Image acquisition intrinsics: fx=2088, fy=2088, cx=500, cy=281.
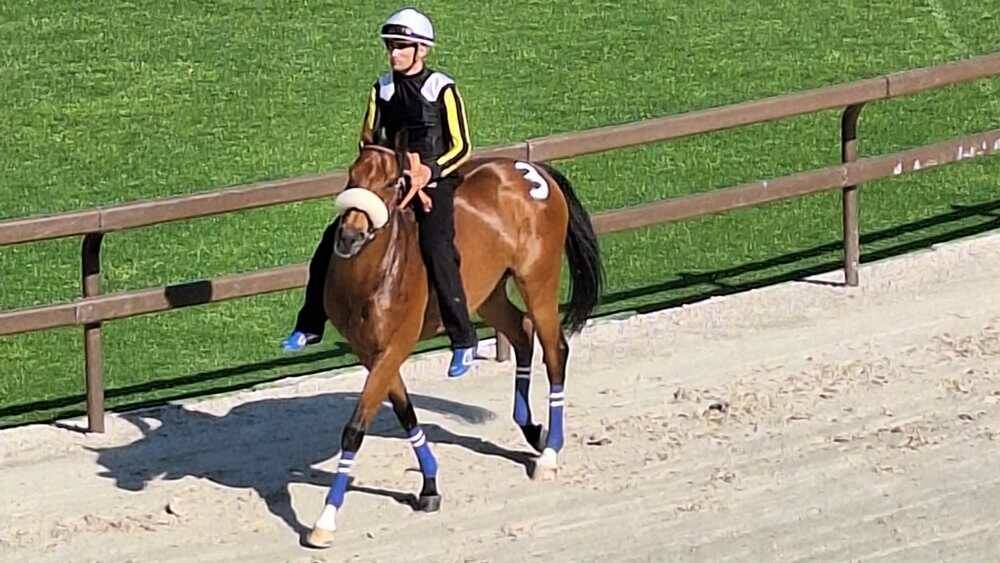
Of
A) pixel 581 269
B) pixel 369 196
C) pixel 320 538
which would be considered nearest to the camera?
pixel 369 196

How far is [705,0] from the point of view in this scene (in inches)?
727

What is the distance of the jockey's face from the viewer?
8.61 m

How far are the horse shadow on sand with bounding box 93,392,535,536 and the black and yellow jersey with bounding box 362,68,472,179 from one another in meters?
1.54

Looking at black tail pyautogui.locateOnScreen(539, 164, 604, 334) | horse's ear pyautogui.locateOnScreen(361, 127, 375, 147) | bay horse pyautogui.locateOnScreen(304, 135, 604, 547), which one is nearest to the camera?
bay horse pyautogui.locateOnScreen(304, 135, 604, 547)

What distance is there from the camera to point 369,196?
27.1ft

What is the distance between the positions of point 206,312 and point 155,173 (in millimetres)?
2842

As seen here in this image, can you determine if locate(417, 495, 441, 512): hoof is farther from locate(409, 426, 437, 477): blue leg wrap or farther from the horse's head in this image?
the horse's head

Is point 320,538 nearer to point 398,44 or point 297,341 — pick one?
point 297,341

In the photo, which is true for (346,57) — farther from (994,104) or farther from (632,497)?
(632,497)

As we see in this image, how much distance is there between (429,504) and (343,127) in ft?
22.1

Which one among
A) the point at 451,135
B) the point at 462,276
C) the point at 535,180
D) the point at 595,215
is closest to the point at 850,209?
the point at 595,215

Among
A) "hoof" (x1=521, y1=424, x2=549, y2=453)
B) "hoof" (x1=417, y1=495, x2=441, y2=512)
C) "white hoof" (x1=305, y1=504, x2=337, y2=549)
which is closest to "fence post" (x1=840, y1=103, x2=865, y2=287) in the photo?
"hoof" (x1=521, y1=424, x2=549, y2=453)

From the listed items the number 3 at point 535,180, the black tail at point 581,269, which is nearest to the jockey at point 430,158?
the number 3 at point 535,180

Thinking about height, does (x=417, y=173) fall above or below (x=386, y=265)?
above
